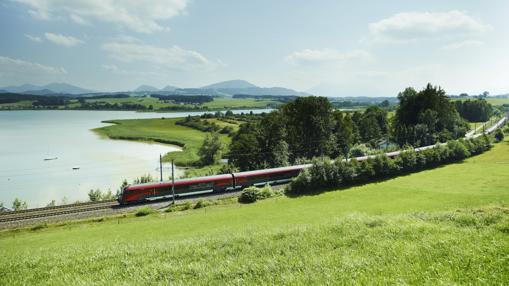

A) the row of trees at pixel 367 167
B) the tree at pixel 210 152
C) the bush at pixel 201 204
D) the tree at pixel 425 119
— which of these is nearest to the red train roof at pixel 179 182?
the bush at pixel 201 204

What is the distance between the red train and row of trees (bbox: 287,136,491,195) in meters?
5.36

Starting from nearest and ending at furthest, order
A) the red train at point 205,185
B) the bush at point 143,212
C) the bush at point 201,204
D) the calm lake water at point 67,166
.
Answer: the bush at point 143,212, the bush at point 201,204, the red train at point 205,185, the calm lake water at point 67,166

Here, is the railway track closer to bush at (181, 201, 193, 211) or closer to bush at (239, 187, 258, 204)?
bush at (181, 201, 193, 211)

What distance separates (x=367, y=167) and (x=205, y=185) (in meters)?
25.1

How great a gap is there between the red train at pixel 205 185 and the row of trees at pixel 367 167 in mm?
5361

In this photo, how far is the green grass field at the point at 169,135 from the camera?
81850mm

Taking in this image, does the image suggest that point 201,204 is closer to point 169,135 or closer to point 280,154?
point 280,154

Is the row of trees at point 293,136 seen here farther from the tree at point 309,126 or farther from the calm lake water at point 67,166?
the calm lake water at point 67,166

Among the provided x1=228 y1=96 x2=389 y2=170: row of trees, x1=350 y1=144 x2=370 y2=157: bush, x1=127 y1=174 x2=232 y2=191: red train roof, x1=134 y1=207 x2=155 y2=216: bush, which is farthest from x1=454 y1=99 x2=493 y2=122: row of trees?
x1=134 y1=207 x2=155 y2=216: bush

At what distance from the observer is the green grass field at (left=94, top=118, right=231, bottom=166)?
81850mm

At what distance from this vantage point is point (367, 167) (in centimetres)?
4878

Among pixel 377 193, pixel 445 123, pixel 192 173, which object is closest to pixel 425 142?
pixel 445 123

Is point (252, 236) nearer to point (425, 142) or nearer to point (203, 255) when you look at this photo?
point (203, 255)

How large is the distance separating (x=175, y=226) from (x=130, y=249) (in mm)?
13615
